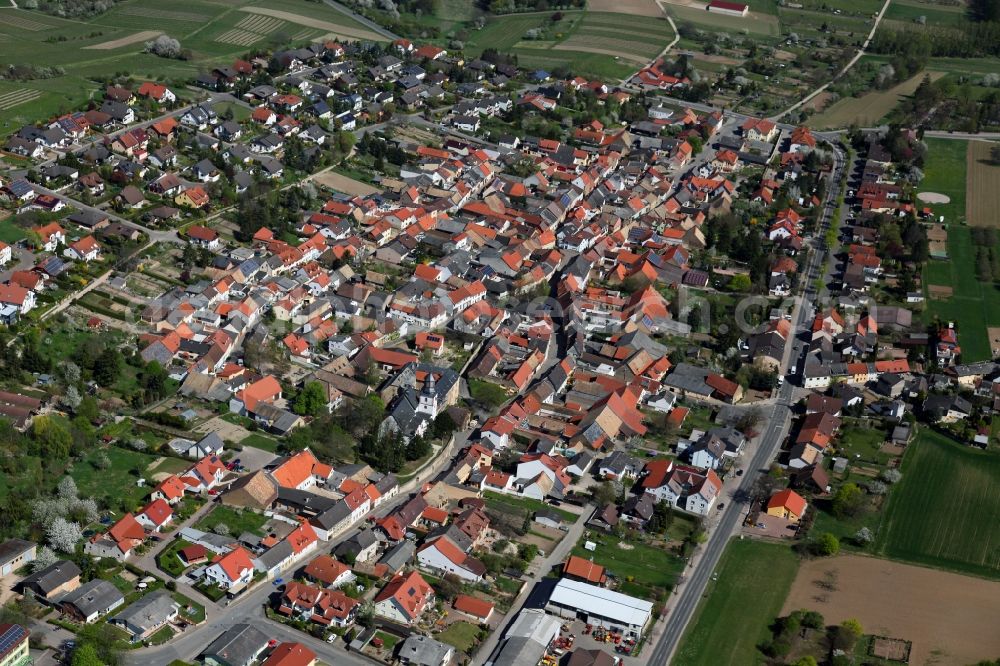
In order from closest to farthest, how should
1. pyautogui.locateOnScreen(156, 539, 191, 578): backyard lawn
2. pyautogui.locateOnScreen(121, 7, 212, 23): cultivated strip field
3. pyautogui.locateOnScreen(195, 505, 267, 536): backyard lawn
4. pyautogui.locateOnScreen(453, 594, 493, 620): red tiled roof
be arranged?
pyautogui.locateOnScreen(453, 594, 493, 620): red tiled roof → pyautogui.locateOnScreen(156, 539, 191, 578): backyard lawn → pyautogui.locateOnScreen(195, 505, 267, 536): backyard lawn → pyautogui.locateOnScreen(121, 7, 212, 23): cultivated strip field

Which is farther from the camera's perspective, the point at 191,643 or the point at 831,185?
the point at 831,185

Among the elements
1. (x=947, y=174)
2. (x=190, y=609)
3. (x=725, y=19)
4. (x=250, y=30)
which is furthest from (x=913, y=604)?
(x=725, y=19)

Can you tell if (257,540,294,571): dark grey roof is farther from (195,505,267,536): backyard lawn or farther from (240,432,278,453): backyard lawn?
(240,432,278,453): backyard lawn

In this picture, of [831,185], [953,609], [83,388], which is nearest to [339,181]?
[83,388]

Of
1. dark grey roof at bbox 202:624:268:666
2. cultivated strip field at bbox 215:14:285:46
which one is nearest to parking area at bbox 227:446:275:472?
dark grey roof at bbox 202:624:268:666

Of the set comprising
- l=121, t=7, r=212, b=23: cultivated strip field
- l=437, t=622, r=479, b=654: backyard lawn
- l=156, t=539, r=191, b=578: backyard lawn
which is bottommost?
l=437, t=622, r=479, b=654: backyard lawn

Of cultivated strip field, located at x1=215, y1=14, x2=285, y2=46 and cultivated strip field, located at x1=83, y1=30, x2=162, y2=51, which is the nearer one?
cultivated strip field, located at x1=83, y1=30, x2=162, y2=51

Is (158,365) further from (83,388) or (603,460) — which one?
(603,460)
